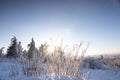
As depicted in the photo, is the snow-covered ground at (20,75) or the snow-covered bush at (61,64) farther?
the snow-covered bush at (61,64)

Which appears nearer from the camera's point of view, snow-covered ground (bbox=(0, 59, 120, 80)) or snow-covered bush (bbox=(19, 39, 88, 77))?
snow-covered ground (bbox=(0, 59, 120, 80))

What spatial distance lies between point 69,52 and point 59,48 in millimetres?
290

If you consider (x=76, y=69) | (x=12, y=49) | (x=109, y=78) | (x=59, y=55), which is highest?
(x=12, y=49)

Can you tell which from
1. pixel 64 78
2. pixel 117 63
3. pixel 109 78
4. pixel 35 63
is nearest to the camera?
pixel 64 78

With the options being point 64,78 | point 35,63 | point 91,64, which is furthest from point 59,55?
point 91,64

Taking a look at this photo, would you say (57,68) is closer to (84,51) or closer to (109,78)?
(84,51)

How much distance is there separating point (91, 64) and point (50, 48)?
25.6 feet

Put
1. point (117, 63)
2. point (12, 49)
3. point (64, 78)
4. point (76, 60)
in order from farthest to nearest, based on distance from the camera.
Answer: point (12, 49), point (117, 63), point (76, 60), point (64, 78)

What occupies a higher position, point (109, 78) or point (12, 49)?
point (12, 49)

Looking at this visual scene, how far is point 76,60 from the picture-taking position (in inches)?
209

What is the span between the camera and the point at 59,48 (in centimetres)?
535

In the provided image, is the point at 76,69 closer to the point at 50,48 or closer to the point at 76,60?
the point at 76,60

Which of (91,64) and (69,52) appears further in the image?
(91,64)

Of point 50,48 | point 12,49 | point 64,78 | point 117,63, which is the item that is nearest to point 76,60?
point 50,48
